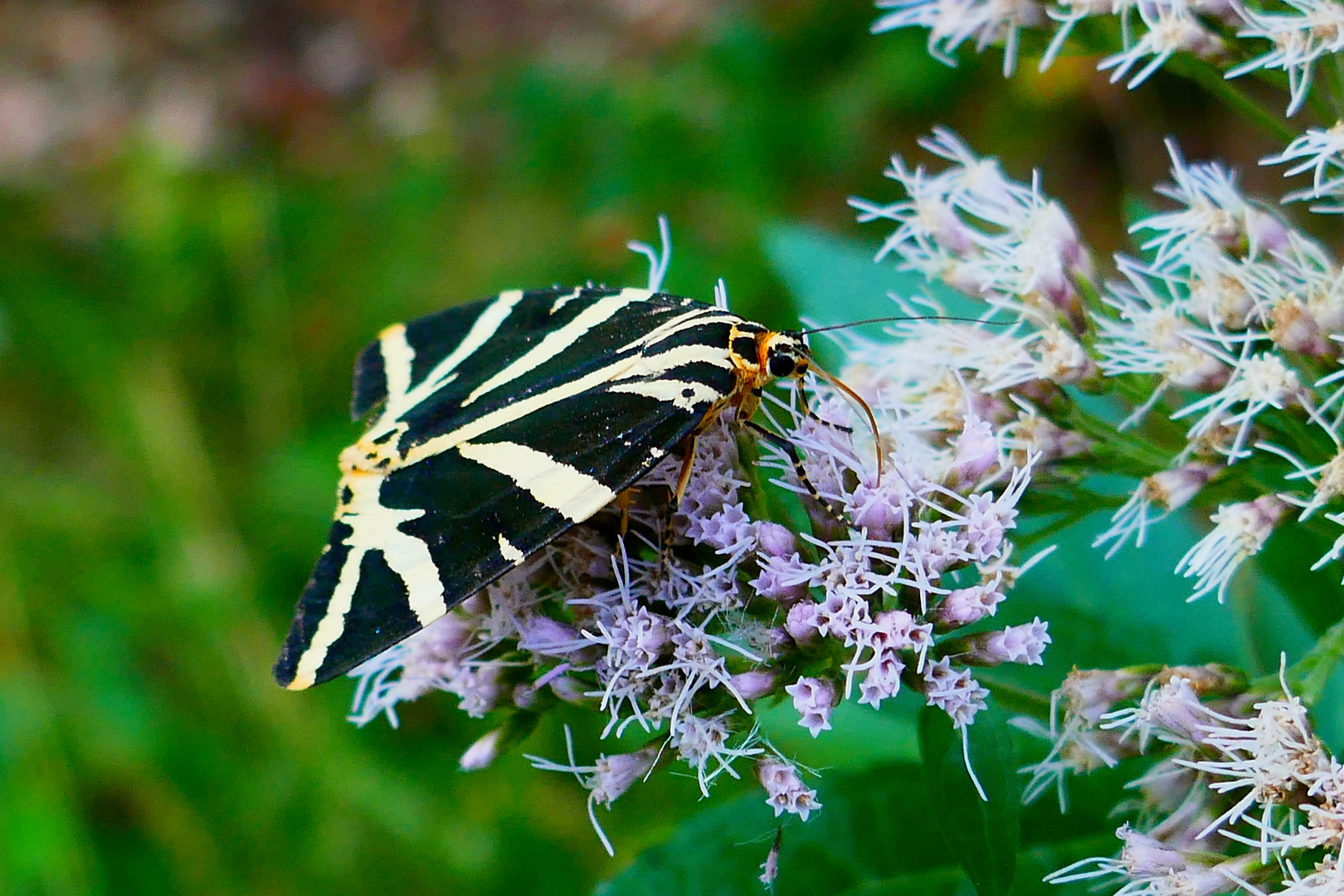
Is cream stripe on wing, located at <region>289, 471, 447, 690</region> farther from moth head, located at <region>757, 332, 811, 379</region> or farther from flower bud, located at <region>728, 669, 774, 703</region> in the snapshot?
moth head, located at <region>757, 332, 811, 379</region>

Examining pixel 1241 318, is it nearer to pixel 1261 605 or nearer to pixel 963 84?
pixel 1261 605

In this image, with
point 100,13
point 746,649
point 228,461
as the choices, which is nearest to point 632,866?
point 746,649

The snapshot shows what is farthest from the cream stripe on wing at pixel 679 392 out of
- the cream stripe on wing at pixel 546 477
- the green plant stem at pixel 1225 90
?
the green plant stem at pixel 1225 90

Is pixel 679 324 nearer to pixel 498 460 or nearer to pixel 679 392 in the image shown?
pixel 679 392

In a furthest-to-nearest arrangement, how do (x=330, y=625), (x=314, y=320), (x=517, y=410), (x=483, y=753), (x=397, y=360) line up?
1. (x=314, y=320)
2. (x=397, y=360)
3. (x=483, y=753)
4. (x=517, y=410)
5. (x=330, y=625)

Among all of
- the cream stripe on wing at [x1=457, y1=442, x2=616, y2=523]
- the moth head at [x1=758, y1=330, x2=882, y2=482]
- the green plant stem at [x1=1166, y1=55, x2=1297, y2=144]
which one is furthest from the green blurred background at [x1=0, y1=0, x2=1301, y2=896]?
the cream stripe on wing at [x1=457, y1=442, x2=616, y2=523]

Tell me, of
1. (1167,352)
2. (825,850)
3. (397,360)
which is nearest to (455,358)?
(397,360)

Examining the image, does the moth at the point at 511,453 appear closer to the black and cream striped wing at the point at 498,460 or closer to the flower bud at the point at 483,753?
the black and cream striped wing at the point at 498,460
